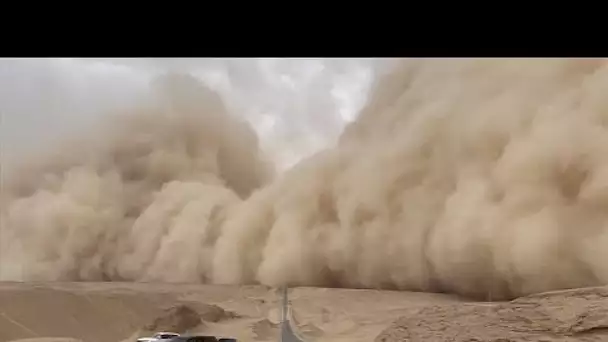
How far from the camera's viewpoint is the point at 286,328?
254 centimetres

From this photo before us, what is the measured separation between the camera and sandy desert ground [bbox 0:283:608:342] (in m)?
2.46

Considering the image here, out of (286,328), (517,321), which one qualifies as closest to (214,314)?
(286,328)

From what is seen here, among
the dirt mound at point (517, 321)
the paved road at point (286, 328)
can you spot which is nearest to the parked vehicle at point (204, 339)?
the paved road at point (286, 328)

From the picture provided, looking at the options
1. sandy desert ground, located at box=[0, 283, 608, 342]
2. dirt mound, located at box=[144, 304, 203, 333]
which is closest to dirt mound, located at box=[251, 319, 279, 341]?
sandy desert ground, located at box=[0, 283, 608, 342]

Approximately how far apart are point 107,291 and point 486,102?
1.44m

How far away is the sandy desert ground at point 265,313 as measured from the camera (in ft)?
8.08

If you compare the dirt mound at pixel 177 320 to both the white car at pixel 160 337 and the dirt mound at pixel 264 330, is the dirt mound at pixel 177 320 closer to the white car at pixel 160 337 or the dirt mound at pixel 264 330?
the white car at pixel 160 337

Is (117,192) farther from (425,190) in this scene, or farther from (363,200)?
(425,190)

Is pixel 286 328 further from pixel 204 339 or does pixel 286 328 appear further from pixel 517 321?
pixel 517 321

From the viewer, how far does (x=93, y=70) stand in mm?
2748

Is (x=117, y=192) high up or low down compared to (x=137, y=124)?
down
